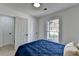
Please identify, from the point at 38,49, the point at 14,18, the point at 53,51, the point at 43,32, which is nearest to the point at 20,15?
the point at 14,18

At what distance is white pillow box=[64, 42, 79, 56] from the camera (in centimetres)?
97

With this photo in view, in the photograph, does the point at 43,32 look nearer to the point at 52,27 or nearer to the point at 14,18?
the point at 52,27

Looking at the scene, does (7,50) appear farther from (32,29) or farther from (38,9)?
(38,9)

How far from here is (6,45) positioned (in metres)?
1.10

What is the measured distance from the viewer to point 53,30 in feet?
3.85

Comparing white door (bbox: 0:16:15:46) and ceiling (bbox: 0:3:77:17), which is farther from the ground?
ceiling (bbox: 0:3:77:17)

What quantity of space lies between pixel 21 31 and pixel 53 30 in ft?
1.43

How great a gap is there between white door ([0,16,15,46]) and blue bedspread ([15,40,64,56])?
0.60 feet

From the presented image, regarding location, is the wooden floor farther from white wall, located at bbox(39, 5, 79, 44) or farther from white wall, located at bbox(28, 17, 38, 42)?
white wall, located at bbox(39, 5, 79, 44)

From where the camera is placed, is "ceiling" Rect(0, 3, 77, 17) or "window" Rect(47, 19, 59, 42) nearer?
"ceiling" Rect(0, 3, 77, 17)

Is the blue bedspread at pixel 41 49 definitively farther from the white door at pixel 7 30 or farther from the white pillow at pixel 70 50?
the white door at pixel 7 30

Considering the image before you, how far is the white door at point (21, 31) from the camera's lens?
1.15 metres

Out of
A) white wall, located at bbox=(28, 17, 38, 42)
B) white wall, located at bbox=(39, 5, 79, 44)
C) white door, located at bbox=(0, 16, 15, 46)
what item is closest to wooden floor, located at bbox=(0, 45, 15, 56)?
white door, located at bbox=(0, 16, 15, 46)

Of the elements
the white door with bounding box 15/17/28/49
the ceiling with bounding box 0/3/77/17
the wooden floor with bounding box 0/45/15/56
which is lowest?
the wooden floor with bounding box 0/45/15/56
